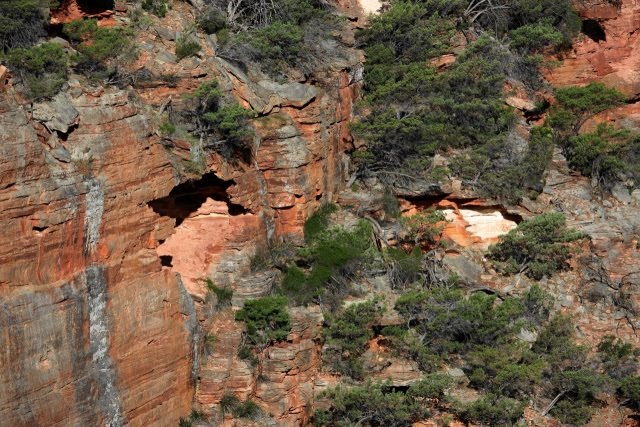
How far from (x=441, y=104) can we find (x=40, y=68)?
14.0m

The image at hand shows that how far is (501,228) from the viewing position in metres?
35.0

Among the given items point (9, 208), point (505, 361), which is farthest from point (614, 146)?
point (9, 208)

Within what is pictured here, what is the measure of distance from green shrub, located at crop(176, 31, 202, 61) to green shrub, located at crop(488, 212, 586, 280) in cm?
1057

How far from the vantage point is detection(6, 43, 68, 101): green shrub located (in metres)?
24.1

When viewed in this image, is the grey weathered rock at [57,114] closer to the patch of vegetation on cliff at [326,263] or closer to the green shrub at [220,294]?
the green shrub at [220,294]

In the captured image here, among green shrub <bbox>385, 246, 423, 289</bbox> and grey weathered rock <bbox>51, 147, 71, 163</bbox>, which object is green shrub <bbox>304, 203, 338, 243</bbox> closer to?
green shrub <bbox>385, 246, 423, 289</bbox>

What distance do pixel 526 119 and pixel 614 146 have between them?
2881 millimetres

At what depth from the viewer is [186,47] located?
2898cm

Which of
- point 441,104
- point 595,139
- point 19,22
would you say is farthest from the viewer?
point 595,139

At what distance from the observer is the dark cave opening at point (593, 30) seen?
132ft

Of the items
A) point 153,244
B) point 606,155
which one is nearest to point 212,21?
point 153,244

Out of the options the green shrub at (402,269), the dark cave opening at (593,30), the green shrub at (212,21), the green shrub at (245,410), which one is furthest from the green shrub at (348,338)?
the dark cave opening at (593,30)

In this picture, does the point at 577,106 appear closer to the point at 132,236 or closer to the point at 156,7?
the point at 156,7

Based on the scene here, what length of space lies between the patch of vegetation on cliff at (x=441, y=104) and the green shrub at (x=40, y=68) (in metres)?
11.2
